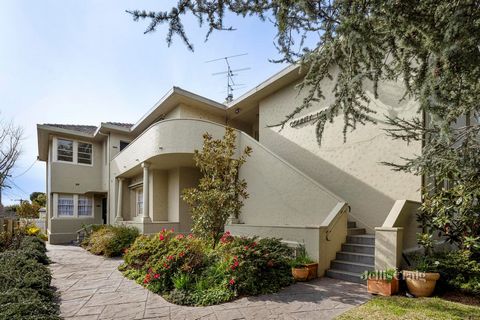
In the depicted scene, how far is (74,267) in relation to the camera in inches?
387

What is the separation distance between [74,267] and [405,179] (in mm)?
11042

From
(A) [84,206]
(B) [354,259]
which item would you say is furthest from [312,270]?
(A) [84,206]

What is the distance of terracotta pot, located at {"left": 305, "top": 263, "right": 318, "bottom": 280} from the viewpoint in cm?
729

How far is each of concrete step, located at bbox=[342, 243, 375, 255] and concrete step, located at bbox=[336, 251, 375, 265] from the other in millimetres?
163

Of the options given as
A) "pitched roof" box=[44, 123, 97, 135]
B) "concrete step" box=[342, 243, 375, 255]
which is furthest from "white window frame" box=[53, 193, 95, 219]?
"concrete step" box=[342, 243, 375, 255]

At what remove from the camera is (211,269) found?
6.88m

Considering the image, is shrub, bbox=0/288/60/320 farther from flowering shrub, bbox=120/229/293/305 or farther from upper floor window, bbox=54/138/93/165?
upper floor window, bbox=54/138/93/165

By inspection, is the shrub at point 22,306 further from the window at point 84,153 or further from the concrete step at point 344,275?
the window at point 84,153

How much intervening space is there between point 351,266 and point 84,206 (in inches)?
728

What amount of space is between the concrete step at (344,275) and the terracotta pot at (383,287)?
92 centimetres

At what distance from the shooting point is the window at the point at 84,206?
782 inches

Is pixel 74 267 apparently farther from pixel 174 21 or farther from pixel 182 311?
pixel 174 21

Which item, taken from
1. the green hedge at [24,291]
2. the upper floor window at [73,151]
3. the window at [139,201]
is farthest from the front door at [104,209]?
the green hedge at [24,291]

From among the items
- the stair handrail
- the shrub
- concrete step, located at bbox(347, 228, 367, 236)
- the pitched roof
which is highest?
the pitched roof
